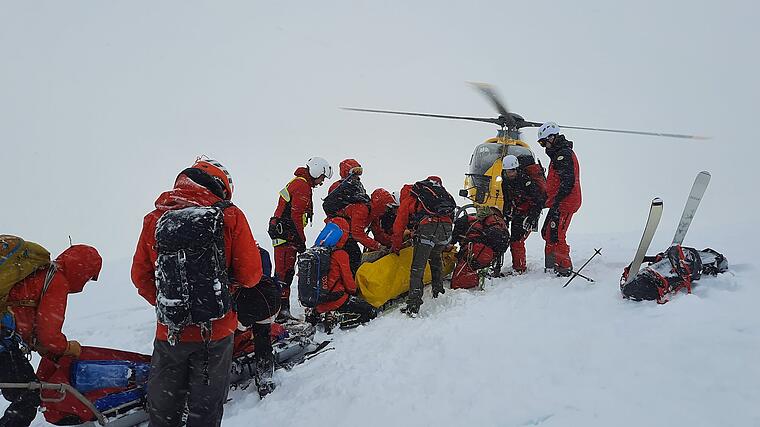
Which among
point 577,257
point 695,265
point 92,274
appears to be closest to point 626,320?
point 695,265

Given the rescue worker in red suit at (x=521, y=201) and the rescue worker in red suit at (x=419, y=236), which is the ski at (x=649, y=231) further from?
the rescue worker in red suit at (x=521, y=201)

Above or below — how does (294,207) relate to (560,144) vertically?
below

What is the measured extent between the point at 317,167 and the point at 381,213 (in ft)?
3.90

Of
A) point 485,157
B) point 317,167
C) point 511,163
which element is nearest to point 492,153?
point 485,157

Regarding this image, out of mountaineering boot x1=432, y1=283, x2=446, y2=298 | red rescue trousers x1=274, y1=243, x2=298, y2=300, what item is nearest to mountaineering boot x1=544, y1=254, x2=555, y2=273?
mountaineering boot x1=432, y1=283, x2=446, y2=298

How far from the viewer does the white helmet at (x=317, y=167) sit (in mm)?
6617

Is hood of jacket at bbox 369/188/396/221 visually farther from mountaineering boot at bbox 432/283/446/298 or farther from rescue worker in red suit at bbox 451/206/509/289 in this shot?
mountaineering boot at bbox 432/283/446/298

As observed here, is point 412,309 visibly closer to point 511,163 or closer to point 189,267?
point 511,163

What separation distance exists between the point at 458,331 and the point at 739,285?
8.65 ft

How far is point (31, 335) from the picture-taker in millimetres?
3199

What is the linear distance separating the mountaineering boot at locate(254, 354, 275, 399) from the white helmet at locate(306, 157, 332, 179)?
10.4ft

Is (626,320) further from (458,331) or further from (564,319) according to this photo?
(458,331)

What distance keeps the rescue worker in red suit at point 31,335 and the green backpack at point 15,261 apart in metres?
0.07

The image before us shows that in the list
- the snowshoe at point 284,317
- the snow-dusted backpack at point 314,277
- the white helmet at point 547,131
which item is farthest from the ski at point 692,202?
the snowshoe at point 284,317
